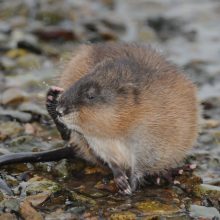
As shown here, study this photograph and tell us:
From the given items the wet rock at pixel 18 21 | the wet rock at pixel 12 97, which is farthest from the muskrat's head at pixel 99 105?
the wet rock at pixel 18 21

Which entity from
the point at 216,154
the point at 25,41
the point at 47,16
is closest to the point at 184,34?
the point at 47,16

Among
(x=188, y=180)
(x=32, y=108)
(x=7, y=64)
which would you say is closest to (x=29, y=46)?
(x=7, y=64)

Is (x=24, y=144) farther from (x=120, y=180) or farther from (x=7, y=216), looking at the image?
(x=7, y=216)

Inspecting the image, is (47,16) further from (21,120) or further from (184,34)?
(21,120)

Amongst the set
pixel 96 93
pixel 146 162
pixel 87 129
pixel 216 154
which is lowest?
pixel 216 154

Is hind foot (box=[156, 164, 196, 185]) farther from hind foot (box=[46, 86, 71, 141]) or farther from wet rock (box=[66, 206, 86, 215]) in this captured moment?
hind foot (box=[46, 86, 71, 141])

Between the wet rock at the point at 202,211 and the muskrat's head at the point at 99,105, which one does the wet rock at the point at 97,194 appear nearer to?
the muskrat's head at the point at 99,105
